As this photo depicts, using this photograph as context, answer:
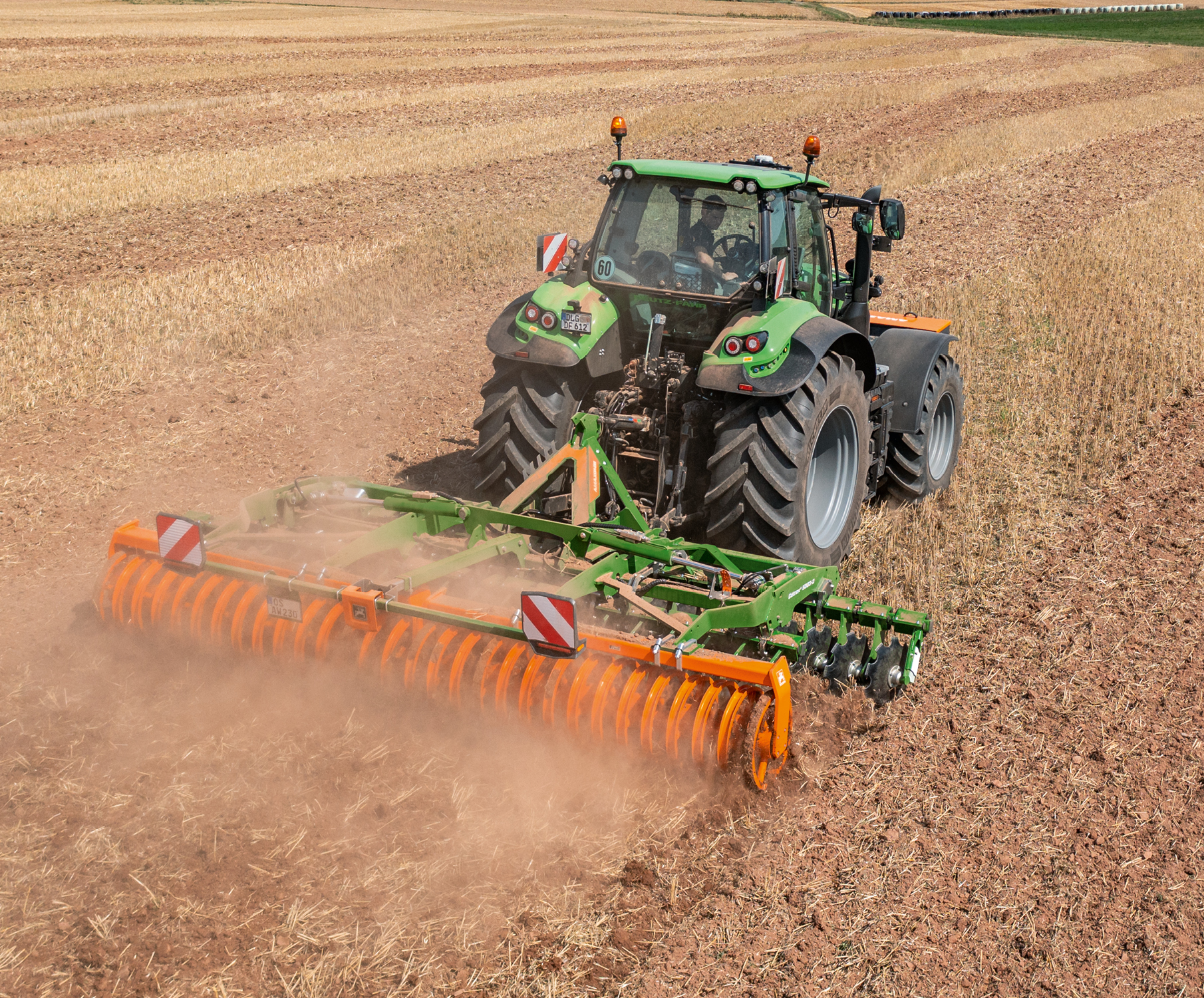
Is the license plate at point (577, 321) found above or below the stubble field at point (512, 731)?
above

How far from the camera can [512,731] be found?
162 inches

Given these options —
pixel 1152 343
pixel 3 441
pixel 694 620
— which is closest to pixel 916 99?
pixel 1152 343

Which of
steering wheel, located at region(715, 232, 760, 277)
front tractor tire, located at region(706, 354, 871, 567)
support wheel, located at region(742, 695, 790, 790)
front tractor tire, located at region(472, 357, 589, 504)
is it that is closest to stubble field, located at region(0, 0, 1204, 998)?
support wheel, located at region(742, 695, 790, 790)

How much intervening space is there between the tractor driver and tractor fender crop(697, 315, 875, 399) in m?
0.58

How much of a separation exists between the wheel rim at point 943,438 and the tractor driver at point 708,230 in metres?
2.17

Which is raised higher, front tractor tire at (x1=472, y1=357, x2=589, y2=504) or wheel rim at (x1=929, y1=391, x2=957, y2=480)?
front tractor tire at (x1=472, y1=357, x2=589, y2=504)

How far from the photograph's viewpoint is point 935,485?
22.4ft

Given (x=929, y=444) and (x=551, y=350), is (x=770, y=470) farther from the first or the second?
(x=929, y=444)

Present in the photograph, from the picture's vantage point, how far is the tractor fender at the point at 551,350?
5129 millimetres

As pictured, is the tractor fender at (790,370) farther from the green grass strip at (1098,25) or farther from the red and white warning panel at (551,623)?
the green grass strip at (1098,25)

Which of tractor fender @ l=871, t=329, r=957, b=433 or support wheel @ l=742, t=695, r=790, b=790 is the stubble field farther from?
tractor fender @ l=871, t=329, r=957, b=433

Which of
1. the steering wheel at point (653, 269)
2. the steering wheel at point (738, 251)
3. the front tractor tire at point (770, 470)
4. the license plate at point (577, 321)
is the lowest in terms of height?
the front tractor tire at point (770, 470)

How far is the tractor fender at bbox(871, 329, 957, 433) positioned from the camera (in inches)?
249

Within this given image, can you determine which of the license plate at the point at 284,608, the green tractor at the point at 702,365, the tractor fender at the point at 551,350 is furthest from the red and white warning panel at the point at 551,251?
the license plate at the point at 284,608
